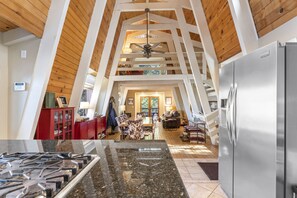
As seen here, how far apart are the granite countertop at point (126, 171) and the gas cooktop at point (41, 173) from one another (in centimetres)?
5

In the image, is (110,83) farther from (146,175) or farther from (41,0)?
(146,175)

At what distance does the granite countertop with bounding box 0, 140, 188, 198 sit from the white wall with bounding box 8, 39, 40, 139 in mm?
1210

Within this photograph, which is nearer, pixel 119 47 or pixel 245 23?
pixel 245 23

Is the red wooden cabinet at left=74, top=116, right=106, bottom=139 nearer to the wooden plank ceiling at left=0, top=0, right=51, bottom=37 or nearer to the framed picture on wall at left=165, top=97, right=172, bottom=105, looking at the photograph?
the wooden plank ceiling at left=0, top=0, right=51, bottom=37

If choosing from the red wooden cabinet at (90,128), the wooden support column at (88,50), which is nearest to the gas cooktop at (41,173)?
the wooden support column at (88,50)

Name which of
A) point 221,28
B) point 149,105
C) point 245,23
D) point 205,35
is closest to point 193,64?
point 205,35

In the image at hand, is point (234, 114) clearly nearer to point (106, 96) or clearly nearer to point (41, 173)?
point (41, 173)

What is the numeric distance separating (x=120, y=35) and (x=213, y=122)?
14.8ft

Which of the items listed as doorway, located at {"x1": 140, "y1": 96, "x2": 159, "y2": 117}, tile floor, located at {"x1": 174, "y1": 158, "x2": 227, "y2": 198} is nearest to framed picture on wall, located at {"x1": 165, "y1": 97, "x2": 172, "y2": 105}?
doorway, located at {"x1": 140, "y1": 96, "x2": 159, "y2": 117}

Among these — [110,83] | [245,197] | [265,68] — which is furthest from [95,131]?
[265,68]

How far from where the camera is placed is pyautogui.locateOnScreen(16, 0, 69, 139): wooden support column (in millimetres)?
2879

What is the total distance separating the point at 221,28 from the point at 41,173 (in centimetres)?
399

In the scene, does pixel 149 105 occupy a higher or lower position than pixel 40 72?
lower

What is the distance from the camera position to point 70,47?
4355 mm
